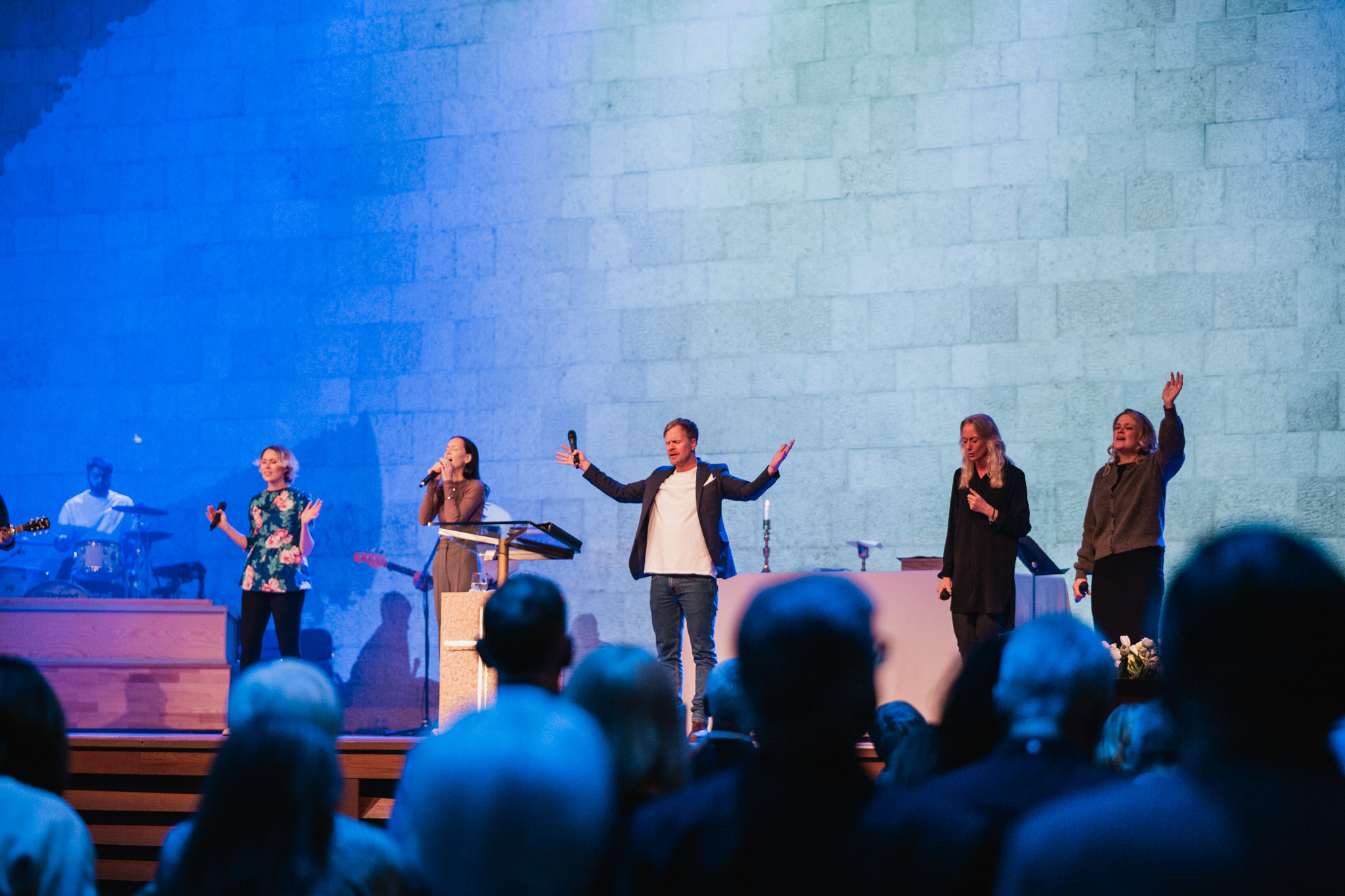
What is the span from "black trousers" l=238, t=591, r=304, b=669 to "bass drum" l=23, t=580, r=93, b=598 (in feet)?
4.44

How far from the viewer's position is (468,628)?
5.20 meters

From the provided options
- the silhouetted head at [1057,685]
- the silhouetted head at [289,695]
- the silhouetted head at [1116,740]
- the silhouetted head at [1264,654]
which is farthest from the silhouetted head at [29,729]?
the silhouetted head at [1116,740]

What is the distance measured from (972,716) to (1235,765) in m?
0.86

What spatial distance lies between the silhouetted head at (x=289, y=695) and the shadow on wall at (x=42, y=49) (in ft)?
28.0

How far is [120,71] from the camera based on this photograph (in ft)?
29.1

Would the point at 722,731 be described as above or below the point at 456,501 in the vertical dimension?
below

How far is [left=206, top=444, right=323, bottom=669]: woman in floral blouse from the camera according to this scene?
6230 millimetres

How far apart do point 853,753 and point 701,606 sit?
4.94m

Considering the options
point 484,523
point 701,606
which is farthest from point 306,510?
point 701,606

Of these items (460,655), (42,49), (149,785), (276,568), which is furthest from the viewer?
(42,49)

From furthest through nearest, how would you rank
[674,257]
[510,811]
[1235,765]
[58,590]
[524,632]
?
[674,257] < [58,590] < [524,632] < [510,811] < [1235,765]

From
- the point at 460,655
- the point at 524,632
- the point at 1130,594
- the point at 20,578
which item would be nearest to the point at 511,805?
the point at 524,632

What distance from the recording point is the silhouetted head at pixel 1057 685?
1529 millimetres

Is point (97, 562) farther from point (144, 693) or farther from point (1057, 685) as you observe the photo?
point (1057, 685)
